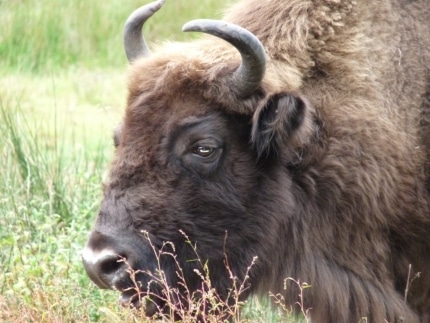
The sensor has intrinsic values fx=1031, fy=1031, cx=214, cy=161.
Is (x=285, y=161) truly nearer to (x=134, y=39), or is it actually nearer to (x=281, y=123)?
(x=281, y=123)

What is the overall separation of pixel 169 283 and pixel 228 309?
34 cm

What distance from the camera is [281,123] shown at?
493 cm

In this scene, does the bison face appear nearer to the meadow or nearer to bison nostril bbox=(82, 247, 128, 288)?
bison nostril bbox=(82, 247, 128, 288)

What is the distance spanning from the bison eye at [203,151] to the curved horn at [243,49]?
11.9 inches

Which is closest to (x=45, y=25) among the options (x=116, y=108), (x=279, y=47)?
(x=116, y=108)

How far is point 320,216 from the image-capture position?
516 centimetres

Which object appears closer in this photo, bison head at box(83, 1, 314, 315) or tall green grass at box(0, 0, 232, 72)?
bison head at box(83, 1, 314, 315)

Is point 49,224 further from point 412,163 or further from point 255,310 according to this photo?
point 412,163

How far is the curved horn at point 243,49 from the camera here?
187 inches

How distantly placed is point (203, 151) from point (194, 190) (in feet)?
0.63

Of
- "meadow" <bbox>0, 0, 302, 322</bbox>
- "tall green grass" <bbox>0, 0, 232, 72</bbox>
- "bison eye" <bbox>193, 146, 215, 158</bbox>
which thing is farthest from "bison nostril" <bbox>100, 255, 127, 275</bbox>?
"tall green grass" <bbox>0, 0, 232, 72</bbox>

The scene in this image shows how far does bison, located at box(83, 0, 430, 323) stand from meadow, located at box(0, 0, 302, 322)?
0.47 m

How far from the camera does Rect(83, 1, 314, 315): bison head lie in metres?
4.79

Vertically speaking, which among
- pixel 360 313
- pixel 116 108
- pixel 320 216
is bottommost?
pixel 116 108
